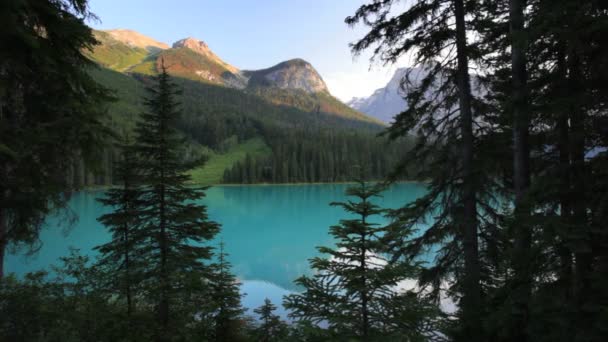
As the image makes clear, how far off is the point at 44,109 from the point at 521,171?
8497 mm

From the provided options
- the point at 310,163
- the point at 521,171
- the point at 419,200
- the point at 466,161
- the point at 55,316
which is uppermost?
the point at 310,163

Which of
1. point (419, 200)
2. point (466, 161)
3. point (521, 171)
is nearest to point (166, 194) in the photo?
point (419, 200)

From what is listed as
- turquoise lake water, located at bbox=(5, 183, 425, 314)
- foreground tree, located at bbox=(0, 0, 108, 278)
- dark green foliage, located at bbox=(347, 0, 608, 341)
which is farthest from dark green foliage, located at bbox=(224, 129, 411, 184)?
foreground tree, located at bbox=(0, 0, 108, 278)

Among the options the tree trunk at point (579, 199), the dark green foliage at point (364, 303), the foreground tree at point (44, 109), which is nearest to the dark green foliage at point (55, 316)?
the foreground tree at point (44, 109)

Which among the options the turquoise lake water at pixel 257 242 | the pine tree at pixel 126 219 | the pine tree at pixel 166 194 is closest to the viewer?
the pine tree at pixel 166 194

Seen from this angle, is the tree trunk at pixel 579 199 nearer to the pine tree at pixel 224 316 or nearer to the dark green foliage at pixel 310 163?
the pine tree at pixel 224 316

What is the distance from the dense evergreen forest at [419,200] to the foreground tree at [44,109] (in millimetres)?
30

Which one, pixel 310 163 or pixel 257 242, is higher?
pixel 310 163

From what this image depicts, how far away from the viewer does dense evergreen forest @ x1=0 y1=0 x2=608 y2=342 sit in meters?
3.75

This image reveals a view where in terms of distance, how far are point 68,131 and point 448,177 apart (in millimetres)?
7635

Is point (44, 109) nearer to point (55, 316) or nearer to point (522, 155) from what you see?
point (55, 316)

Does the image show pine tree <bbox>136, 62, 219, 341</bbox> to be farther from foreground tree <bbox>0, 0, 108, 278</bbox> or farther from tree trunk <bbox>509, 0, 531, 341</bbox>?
tree trunk <bbox>509, 0, 531, 341</bbox>

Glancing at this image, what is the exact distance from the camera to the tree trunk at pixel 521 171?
4043 mm

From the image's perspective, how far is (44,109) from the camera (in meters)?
5.30
